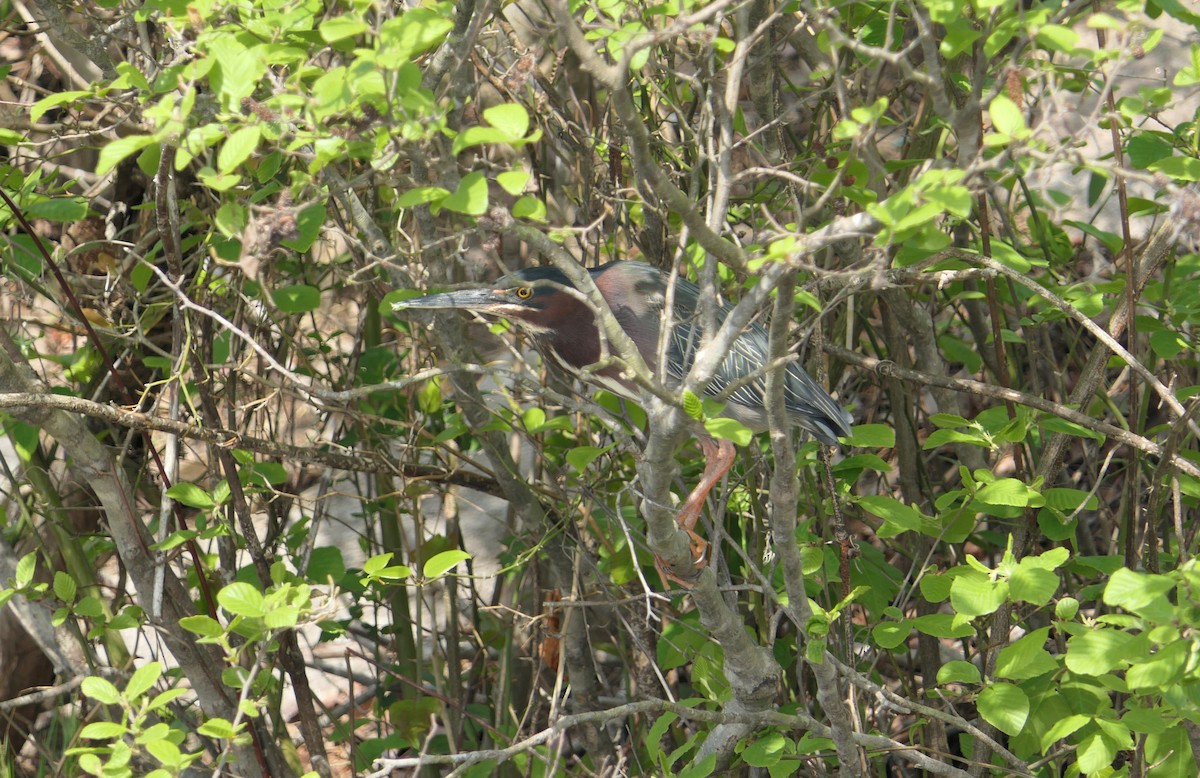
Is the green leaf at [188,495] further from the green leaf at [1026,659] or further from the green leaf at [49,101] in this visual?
the green leaf at [1026,659]

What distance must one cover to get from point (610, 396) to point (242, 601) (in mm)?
1587

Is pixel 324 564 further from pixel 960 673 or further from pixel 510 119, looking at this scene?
pixel 510 119

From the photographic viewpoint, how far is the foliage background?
1.55m

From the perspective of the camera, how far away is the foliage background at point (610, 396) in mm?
1550

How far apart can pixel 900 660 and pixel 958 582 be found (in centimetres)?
208

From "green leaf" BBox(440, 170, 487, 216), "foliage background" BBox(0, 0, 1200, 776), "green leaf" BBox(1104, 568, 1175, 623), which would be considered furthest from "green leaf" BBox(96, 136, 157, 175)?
"green leaf" BBox(1104, 568, 1175, 623)

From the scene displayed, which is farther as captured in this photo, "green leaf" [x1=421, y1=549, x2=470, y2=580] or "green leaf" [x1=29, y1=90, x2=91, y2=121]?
"green leaf" [x1=421, y1=549, x2=470, y2=580]

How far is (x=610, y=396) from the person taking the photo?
3.24 metres

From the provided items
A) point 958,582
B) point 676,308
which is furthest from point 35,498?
point 958,582

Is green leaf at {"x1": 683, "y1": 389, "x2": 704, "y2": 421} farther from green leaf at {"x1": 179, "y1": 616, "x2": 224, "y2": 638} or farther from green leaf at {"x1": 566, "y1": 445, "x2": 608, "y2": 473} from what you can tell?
green leaf at {"x1": 179, "y1": 616, "x2": 224, "y2": 638}

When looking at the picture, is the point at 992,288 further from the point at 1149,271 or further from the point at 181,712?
the point at 181,712

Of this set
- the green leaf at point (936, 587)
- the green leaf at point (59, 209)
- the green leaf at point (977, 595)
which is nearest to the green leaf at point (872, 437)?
the green leaf at point (936, 587)

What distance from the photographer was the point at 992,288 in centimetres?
273

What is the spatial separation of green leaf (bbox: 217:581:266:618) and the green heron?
910mm
